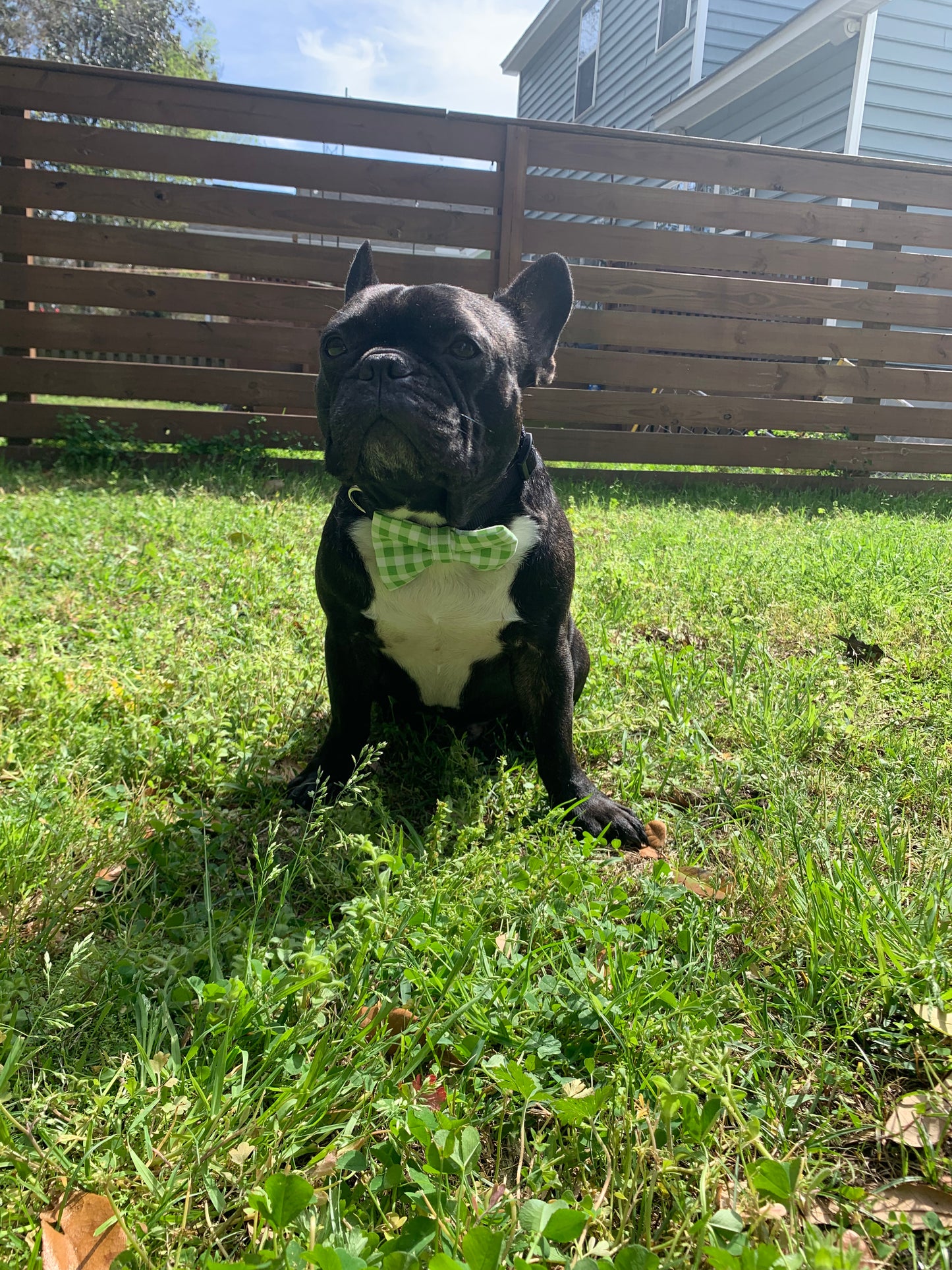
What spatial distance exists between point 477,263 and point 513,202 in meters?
0.54

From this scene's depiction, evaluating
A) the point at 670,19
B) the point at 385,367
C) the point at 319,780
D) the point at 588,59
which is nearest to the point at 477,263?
the point at 385,367

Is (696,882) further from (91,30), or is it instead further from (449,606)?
(91,30)

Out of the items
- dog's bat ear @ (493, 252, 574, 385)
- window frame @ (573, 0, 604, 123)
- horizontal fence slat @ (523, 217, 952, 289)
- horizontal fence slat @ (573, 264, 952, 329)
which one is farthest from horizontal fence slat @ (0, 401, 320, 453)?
window frame @ (573, 0, 604, 123)

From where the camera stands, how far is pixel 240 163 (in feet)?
20.2

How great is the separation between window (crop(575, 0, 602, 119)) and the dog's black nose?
1652 cm

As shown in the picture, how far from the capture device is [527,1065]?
1263 mm

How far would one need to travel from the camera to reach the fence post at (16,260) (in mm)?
5912

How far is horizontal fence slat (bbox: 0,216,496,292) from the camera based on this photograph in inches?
237

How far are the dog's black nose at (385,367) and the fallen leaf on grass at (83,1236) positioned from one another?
163cm

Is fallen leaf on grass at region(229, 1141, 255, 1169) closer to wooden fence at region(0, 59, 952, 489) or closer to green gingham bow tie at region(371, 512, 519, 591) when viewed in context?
green gingham bow tie at region(371, 512, 519, 591)

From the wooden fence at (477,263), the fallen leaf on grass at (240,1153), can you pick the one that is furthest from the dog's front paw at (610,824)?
the wooden fence at (477,263)

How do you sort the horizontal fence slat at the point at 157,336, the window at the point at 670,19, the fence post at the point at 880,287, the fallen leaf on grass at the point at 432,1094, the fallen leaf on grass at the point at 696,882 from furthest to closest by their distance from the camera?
the window at the point at 670,19 < the fence post at the point at 880,287 < the horizontal fence slat at the point at 157,336 < the fallen leaf on grass at the point at 696,882 < the fallen leaf on grass at the point at 432,1094

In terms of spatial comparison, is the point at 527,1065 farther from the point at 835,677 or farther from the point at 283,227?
the point at 283,227

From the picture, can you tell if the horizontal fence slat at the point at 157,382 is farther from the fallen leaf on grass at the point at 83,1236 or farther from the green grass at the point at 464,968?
the fallen leaf on grass at the point at 83,1236
